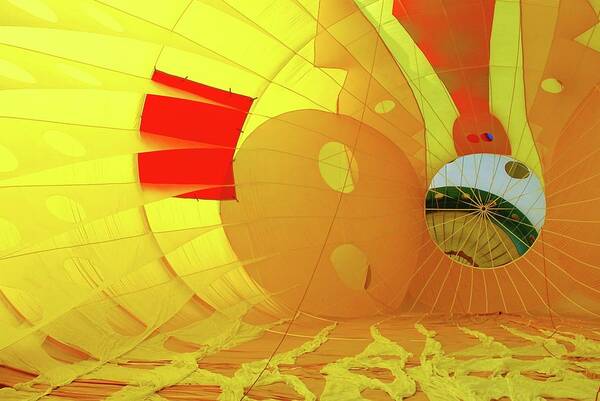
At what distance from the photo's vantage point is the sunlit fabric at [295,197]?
11.9ft

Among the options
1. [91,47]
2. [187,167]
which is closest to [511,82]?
[187,167]

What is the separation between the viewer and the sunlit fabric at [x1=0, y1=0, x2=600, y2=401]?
3.62 metres

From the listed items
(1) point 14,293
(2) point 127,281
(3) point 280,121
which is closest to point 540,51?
(3) point 280,121

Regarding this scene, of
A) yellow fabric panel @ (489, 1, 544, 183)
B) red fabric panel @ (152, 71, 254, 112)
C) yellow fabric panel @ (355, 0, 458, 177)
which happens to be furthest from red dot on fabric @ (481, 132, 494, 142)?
red fabric panel @ (152, 71, 254, 112)

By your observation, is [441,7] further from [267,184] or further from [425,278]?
[425,278]

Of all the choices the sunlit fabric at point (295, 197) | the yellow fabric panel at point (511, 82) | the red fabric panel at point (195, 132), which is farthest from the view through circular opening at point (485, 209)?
the red fabric panel at point (195, 132)

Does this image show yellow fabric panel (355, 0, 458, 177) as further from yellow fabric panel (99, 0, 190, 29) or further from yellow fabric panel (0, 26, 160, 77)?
yellow fabric panel (0, 26, 160, 77)

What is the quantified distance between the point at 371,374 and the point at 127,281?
6.20ft

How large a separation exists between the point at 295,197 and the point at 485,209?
1.41 m

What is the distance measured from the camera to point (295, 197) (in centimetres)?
480

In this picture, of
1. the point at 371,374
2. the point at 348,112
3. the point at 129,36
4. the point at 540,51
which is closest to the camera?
the point at 371,374

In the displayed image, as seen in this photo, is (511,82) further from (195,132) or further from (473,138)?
(195,132)

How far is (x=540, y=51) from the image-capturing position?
4430 millimetres

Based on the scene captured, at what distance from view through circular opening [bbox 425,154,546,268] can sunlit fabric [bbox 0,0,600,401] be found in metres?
0.02
